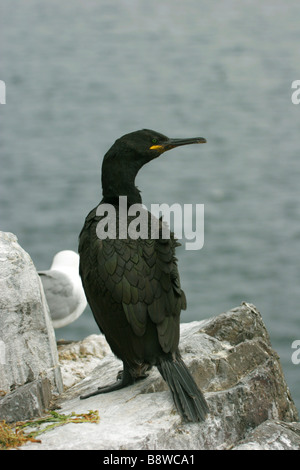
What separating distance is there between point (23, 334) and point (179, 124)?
44.4 feet

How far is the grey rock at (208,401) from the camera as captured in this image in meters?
4.36

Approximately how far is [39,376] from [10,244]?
3.10ft

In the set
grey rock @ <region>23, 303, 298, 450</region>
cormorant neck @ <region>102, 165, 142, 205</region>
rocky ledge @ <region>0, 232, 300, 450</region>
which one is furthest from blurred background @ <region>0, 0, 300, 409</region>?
cormorant neck @ <region>102, 165, 142, 205</region>

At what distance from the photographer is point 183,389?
466cm

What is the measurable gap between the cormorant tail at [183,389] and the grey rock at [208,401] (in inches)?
2.3

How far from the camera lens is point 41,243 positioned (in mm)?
14133

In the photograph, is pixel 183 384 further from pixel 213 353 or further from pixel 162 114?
Result: pixel 162 114

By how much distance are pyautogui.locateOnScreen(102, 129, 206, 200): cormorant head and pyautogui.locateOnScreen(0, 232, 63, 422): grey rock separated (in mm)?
785
